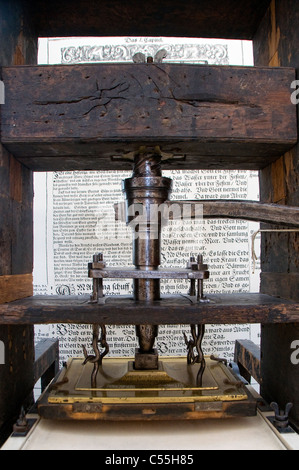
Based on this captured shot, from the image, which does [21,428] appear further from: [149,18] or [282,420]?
[149,18]

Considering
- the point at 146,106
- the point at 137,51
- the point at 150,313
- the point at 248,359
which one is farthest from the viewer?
the point at 137,51

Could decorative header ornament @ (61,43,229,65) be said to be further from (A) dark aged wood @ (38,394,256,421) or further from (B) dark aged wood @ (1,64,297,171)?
(A) dark aged wood @ (38,394,256,421)

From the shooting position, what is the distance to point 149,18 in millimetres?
1775

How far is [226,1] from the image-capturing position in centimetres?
167

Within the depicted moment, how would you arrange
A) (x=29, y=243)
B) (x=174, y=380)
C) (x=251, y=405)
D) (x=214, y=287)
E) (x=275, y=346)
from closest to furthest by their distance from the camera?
(x=251, y=405), (x=174, y=380), (x=275, y=346), (x=29, y=243), (x=214, y=287)

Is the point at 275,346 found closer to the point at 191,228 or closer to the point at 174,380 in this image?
the point at 174,380

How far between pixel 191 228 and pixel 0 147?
4.78 ft

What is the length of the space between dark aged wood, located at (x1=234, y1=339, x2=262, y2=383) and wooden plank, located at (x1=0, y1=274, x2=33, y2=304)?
1.11 m

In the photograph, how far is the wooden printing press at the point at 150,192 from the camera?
1308mm

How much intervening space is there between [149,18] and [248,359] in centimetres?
172

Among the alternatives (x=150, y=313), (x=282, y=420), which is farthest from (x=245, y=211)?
(x=282, y=420)

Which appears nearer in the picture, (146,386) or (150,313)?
(150,313)
